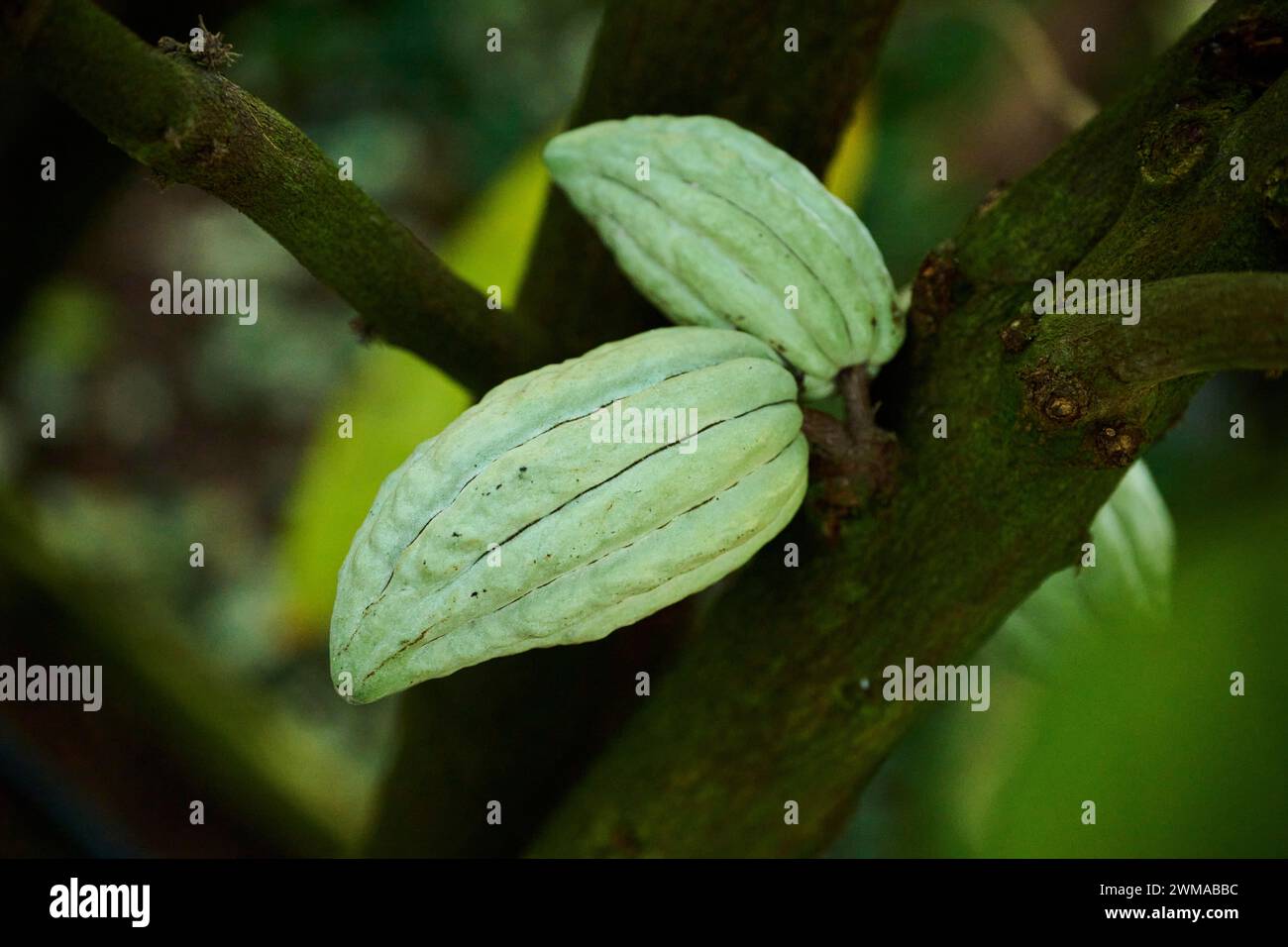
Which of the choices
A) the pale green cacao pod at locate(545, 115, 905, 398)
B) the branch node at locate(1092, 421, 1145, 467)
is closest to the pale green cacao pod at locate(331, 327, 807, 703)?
the pale green cacao pod at locate(545, 115, 905, 398)

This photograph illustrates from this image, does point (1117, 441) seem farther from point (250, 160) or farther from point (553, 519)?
point (250, 160)

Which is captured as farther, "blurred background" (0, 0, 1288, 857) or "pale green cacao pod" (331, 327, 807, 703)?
"pale green cacao pod" (331, 327, 807, 703)

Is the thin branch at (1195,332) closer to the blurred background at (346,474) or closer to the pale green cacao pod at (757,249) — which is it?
the blurred background at (346,474)

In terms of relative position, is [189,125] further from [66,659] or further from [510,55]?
[510,55]

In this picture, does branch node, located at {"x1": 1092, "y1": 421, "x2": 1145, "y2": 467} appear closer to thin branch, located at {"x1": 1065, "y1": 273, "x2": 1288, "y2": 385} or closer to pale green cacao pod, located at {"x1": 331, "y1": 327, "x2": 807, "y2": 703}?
thin branch, located at {"x1": 1065, "y1": 273, "x2": 1288, "y2": 385}

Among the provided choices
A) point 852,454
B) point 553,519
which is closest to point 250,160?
point 553,519

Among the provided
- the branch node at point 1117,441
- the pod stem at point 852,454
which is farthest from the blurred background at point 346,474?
the pod stem at point 852,454
